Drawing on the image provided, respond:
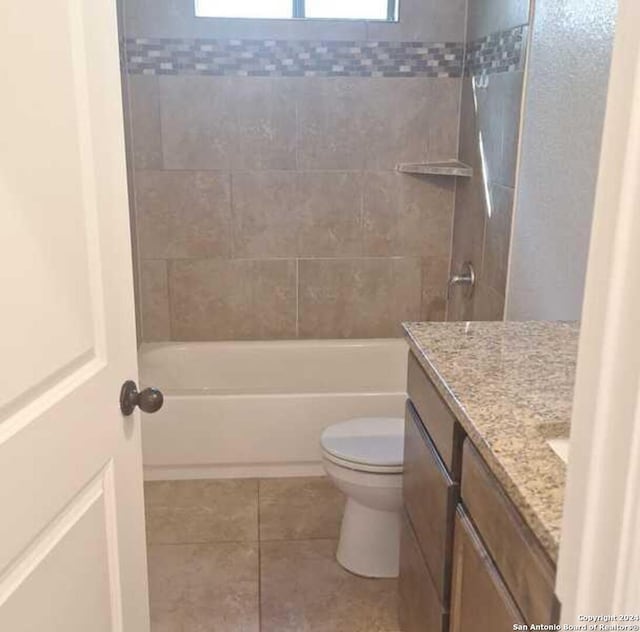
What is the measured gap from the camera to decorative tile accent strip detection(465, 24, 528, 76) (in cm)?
262

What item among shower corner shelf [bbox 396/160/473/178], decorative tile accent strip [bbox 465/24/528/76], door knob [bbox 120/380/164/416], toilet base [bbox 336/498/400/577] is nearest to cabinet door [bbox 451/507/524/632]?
door knob [bbox 120/380/164/416]

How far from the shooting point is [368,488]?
89.3 inches

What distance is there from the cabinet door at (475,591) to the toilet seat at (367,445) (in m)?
0.75

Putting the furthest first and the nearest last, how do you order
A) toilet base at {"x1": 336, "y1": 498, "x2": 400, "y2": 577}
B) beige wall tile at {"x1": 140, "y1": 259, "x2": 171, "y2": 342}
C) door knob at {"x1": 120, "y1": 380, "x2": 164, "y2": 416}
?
beige wall tile at {"x1": 140, "y1": 259, "x2": 171, "y2": 342} → toilet base at {"x1": 336, "y1": 498, "x2": 400, "y2": 577} → door knob at {"x1": 120, "y1": 380, "x2": 164, "y2": 416}

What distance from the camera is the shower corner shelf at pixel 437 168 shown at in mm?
3293

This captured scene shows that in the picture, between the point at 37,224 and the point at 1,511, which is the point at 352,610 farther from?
the point at 37,224

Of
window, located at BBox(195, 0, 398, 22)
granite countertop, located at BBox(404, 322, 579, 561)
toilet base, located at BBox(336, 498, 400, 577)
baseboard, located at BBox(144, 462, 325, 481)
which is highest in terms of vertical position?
window, located at BBox(195, 0, 398, 22)

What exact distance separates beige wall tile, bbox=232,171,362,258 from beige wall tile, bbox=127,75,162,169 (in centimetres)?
40

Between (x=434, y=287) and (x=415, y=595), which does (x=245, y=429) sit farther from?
(x=415, y=595)

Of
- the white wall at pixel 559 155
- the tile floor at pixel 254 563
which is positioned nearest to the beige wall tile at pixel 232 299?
the tile floor at pixel 254 563

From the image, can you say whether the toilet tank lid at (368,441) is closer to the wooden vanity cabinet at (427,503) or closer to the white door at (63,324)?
the wooden vanity cabinet at (427,503)

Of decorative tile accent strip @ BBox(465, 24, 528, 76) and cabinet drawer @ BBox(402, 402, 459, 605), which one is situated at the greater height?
decorative tile accent strip @ BBox(465, 24, 528, 76)

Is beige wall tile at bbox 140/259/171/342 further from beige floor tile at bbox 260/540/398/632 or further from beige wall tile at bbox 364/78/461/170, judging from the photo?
beige floor tile at bbox 260/540/398/632

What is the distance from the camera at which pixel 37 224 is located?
1.04 m
